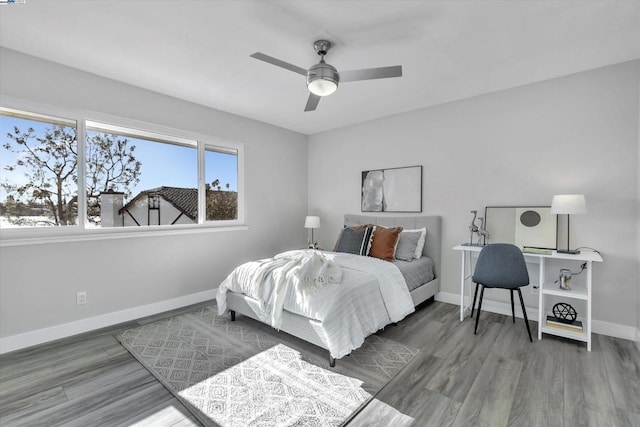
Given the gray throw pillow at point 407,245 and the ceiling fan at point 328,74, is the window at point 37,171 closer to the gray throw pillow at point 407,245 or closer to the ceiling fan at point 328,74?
the ceiling fan at point 328,74

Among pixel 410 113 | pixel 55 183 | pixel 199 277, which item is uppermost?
pixel 410 113

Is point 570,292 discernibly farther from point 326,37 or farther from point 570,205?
point 326,37

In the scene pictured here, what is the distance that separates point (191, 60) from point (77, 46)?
91cm

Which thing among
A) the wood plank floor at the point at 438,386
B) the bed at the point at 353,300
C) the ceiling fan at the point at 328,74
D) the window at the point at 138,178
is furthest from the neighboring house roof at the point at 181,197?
the ceiling fan at the point at 328,74

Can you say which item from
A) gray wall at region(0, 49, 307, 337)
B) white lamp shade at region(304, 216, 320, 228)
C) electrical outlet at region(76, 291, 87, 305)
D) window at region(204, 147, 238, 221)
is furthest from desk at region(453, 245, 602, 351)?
electrical outlet at region(76, 291, 87, 305)

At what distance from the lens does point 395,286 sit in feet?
9.86

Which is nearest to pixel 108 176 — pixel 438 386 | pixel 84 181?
pixel 84 181

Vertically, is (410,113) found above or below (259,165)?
above

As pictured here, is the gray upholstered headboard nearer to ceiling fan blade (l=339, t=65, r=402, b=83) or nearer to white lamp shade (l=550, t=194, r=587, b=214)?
white lamp shade (l=550, t=194, r=587, b=214)

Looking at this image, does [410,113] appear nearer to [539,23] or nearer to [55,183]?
[539,23]

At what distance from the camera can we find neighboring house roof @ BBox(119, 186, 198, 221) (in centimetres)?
367

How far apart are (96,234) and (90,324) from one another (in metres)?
0.93

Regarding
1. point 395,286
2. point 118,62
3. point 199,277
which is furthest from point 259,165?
point 395,286

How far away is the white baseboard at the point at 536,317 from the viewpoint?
2805 mm
